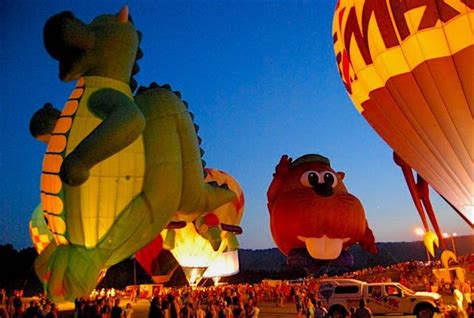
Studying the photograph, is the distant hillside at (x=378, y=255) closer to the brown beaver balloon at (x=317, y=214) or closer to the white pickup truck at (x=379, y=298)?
the brown beaver balloon at (x=317, y=214)

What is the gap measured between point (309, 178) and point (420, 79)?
9372mm

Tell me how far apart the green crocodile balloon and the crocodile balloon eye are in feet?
28.6

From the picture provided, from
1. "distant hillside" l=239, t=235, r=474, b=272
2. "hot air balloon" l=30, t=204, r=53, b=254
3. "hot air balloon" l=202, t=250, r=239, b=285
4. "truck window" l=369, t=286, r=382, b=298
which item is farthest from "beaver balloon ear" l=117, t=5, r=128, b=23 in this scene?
"distant hillside" l=239, t=235, r=474, b=272

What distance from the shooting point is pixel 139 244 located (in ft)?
38.6

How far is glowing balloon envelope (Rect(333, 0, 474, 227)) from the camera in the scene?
10742 millimetres

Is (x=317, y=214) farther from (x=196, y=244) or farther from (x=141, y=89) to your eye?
(x=141, y=89)

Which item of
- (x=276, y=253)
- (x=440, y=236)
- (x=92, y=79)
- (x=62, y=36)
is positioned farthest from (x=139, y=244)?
(x=276, y=253)

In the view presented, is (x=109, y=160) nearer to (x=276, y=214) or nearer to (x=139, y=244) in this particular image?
(x=139, y=244)

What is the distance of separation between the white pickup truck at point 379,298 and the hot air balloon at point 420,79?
124 inches

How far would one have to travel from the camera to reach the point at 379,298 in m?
10.6

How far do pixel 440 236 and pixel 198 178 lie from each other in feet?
40.4

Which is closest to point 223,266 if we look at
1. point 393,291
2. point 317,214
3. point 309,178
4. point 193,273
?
point 193,273

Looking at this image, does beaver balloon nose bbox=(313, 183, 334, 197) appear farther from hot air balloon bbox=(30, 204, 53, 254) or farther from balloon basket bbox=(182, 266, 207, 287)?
hot air balloon bbox=(30, 204, 53, 254)

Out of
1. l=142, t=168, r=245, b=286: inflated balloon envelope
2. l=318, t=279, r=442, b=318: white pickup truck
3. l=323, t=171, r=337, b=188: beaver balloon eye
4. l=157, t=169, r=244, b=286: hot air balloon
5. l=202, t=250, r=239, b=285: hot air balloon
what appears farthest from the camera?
l=202, t=250, r=239, b=285: hot air balloon
